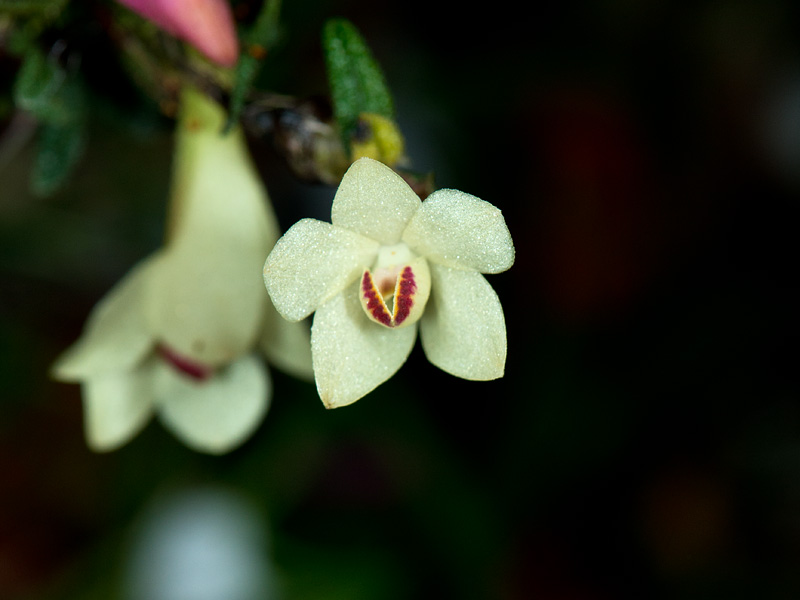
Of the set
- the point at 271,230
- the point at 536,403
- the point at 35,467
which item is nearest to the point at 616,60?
the point at 536,403

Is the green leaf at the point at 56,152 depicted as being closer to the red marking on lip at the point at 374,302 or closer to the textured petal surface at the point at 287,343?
the textured petal surface at the point at 287,343

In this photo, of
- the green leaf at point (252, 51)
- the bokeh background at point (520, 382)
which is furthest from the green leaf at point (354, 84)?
the bokeh background at point (520, 382)

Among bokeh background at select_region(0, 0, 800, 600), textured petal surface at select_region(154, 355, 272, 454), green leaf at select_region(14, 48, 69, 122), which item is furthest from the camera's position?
bokeh background at select_region(0, 0, 800, 600)

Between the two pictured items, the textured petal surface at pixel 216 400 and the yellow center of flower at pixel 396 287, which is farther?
the textured petal surface at pixel 216 400

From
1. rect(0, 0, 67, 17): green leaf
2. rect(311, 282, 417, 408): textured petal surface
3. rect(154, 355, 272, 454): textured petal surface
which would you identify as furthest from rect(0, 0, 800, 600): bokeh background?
rect(311, 282, 417, 408): textured petal surface

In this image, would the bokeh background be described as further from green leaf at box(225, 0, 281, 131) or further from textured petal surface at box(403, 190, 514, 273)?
textured petal surface at box(403, 190, 514, 273)

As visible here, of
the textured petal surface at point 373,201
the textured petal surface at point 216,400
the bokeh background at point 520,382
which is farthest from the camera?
the bokeh background at point 520,382

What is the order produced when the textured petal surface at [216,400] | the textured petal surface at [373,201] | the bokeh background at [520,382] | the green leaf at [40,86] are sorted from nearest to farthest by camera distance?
1. the textured petal surface at [373,201]
2. the green leaf at [40,86]
3. the textured petal surface at [216,400]
4. the bokeh background at [520,382]

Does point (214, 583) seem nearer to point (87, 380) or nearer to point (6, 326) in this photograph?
point (6, 326)
